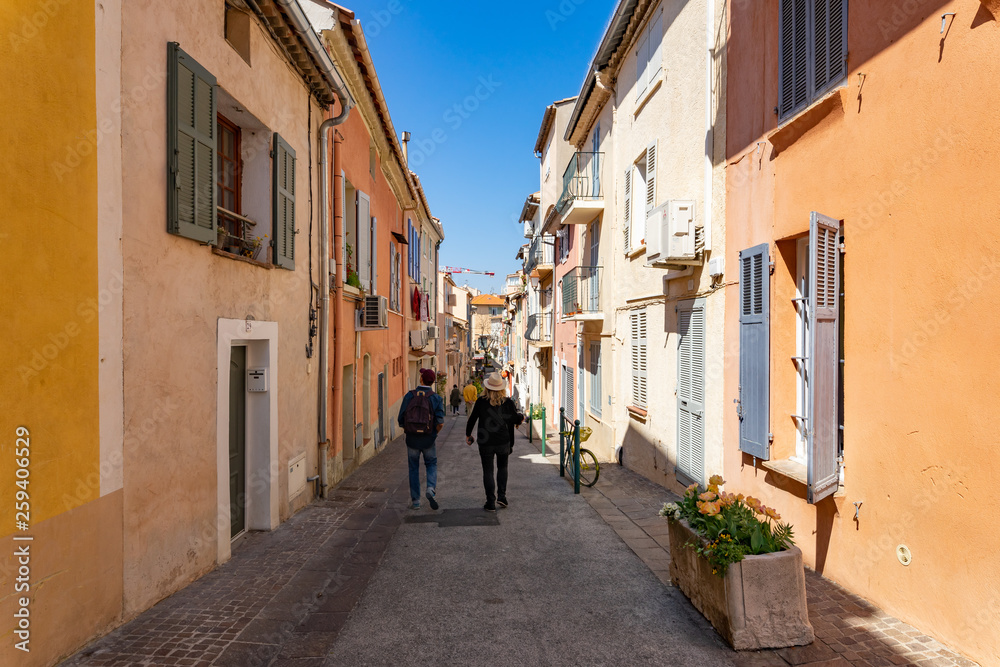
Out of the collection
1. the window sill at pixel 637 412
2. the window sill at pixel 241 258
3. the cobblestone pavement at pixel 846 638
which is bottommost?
the cobblestone pavement at pixel 846 638

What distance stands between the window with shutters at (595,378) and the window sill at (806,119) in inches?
330

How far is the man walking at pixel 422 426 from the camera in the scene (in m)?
7.15

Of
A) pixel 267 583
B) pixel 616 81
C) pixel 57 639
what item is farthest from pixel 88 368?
pixel 616 81

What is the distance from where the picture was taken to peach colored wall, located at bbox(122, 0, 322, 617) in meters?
4.00

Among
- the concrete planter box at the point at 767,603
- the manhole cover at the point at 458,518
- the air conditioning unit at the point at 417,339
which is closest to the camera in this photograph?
the concrete planter box at the point at 767,603

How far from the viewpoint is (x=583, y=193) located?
15.1 metres

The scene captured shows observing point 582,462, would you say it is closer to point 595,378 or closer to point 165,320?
point 595,378

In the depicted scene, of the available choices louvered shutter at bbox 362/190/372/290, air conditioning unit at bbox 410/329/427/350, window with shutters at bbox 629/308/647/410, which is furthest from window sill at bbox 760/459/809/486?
air conditioning unit at bbox 410/329/427/350

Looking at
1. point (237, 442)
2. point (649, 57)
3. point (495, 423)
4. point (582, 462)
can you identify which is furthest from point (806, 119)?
point (582, 462)

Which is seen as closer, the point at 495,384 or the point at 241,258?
the point at 241,258

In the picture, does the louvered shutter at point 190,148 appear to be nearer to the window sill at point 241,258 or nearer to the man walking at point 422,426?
the window sill at point 241,258

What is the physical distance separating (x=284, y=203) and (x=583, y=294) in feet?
30.1

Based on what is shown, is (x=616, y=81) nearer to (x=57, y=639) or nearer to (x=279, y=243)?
(x=279, y=243)

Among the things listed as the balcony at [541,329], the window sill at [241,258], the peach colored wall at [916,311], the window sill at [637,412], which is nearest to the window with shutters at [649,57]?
the peach colored wall at [916,311]
